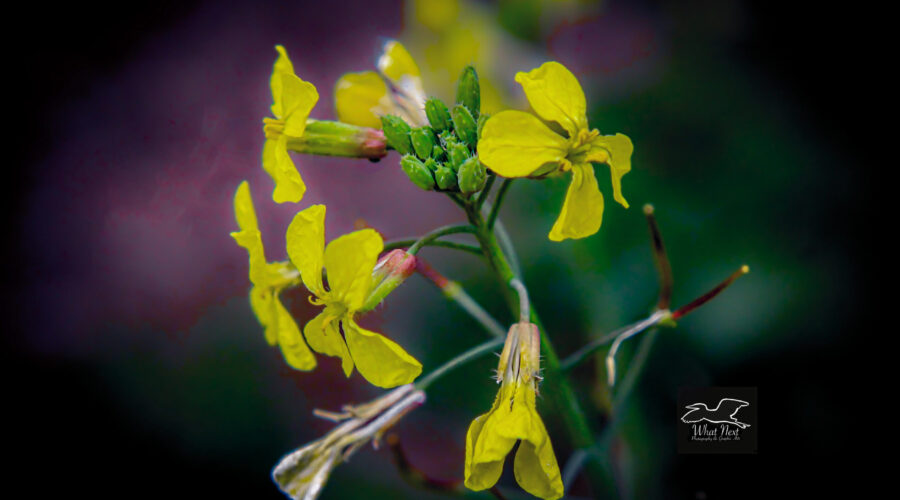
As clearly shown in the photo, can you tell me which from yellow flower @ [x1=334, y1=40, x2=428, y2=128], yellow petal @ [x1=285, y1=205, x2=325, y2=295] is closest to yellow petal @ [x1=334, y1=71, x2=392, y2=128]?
yellow flower @ [x1=334, y1=40, x2=428, y2=128]

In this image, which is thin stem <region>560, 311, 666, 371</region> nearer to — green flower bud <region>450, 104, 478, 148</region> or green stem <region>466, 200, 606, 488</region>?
green stem <region>466, 200, 606, 488</region>

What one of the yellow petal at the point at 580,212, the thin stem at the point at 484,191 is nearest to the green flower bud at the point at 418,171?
the thin stem at the point at 484,191

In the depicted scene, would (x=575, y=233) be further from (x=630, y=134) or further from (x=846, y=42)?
(x=846, y=42)

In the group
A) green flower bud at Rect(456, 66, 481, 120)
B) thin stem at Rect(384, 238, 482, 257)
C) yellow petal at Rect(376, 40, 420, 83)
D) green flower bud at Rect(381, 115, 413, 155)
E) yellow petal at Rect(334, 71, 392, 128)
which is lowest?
thin stem at Rect(384, 238, 482, 257)

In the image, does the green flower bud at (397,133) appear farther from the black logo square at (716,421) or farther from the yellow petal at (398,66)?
the black logo square at (716,421)

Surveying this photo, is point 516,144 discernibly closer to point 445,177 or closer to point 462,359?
point 445,177

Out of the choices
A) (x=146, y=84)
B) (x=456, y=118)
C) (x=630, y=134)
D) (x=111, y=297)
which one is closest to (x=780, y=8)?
(x=630, y=134)
